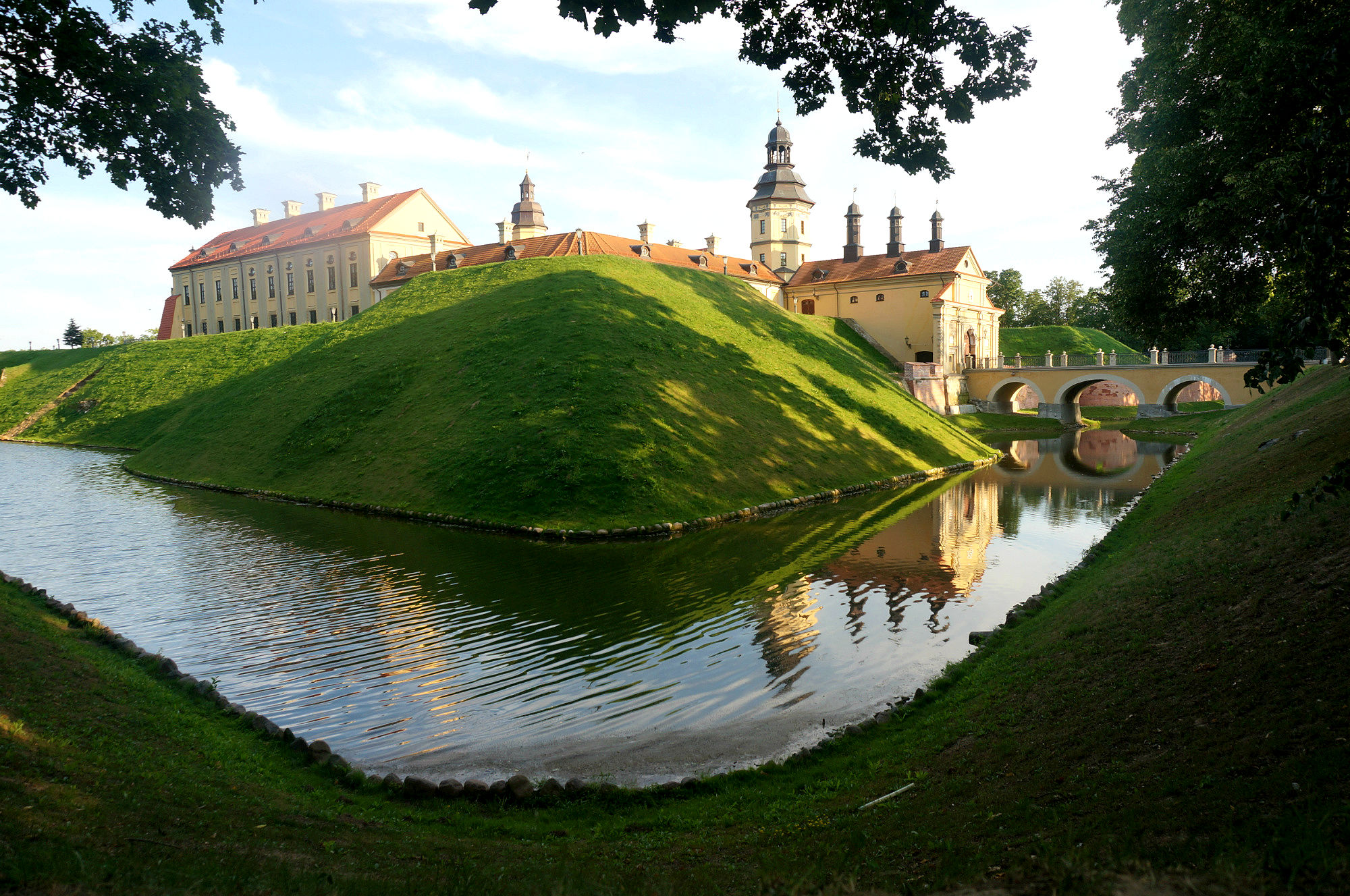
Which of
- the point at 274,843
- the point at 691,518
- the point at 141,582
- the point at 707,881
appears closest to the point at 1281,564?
the point at 707,881

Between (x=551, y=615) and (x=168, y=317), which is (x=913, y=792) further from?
(x=168, y=317)

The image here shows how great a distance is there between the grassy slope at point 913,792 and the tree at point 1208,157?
7.00 meters

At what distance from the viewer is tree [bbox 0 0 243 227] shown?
11.1m

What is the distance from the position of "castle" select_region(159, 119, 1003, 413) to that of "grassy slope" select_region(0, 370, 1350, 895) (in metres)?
57.1

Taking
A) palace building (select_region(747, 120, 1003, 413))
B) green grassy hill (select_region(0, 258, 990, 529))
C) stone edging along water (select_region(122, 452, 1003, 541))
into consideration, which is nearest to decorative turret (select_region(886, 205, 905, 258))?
palace building (select_region(747, 120, 1003, 413))

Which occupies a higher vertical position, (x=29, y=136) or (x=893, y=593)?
(x=29, y=136)

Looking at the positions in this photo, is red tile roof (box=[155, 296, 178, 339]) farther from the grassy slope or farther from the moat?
the grassy slope

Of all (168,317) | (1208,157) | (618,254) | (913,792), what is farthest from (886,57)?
(168,317)

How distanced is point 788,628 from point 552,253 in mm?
59542

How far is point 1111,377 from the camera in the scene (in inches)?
2697

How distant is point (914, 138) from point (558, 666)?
Answer: 10.4 m

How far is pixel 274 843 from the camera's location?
721 cm

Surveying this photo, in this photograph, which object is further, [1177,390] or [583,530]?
[1177,390]

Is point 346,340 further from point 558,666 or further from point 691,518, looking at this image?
point 558,666
